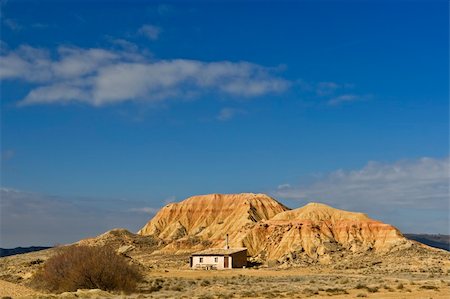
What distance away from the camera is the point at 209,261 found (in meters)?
83.6

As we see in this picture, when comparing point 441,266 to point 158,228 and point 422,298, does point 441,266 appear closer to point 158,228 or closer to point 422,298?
point 422,298

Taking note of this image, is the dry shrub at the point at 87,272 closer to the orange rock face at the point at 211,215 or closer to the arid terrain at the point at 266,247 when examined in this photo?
the arid terrain at the point at 266,247

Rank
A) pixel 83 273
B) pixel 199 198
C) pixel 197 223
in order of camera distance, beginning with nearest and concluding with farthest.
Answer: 1. pixel 83 273
2. pixel 197 223
3. pixel 199 198

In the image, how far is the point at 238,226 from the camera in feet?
425

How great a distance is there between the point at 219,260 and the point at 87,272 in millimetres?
43913

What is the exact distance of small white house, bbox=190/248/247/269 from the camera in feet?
270

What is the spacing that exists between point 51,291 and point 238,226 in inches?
3538

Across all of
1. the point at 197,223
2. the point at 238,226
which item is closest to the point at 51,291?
the point at 238,226

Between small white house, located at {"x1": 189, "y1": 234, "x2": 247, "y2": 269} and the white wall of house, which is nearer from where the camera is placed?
the white wall of house

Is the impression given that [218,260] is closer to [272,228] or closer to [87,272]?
[272,228]

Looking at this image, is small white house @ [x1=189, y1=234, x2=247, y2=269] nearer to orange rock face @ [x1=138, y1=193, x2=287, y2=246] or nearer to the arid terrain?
the arid terrain

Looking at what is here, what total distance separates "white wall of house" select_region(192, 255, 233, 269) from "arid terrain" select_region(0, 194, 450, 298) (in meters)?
2.39

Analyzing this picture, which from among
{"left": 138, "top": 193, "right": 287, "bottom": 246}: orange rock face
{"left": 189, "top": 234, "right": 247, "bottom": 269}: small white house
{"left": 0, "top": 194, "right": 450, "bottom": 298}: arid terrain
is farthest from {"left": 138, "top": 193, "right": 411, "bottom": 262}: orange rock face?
{"left": 189, "top": 234, "right": 247, "bottom": 269}: small white house

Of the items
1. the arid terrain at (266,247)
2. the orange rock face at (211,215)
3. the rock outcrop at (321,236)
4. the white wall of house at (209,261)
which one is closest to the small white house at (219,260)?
the white wall of house at (209,261)
